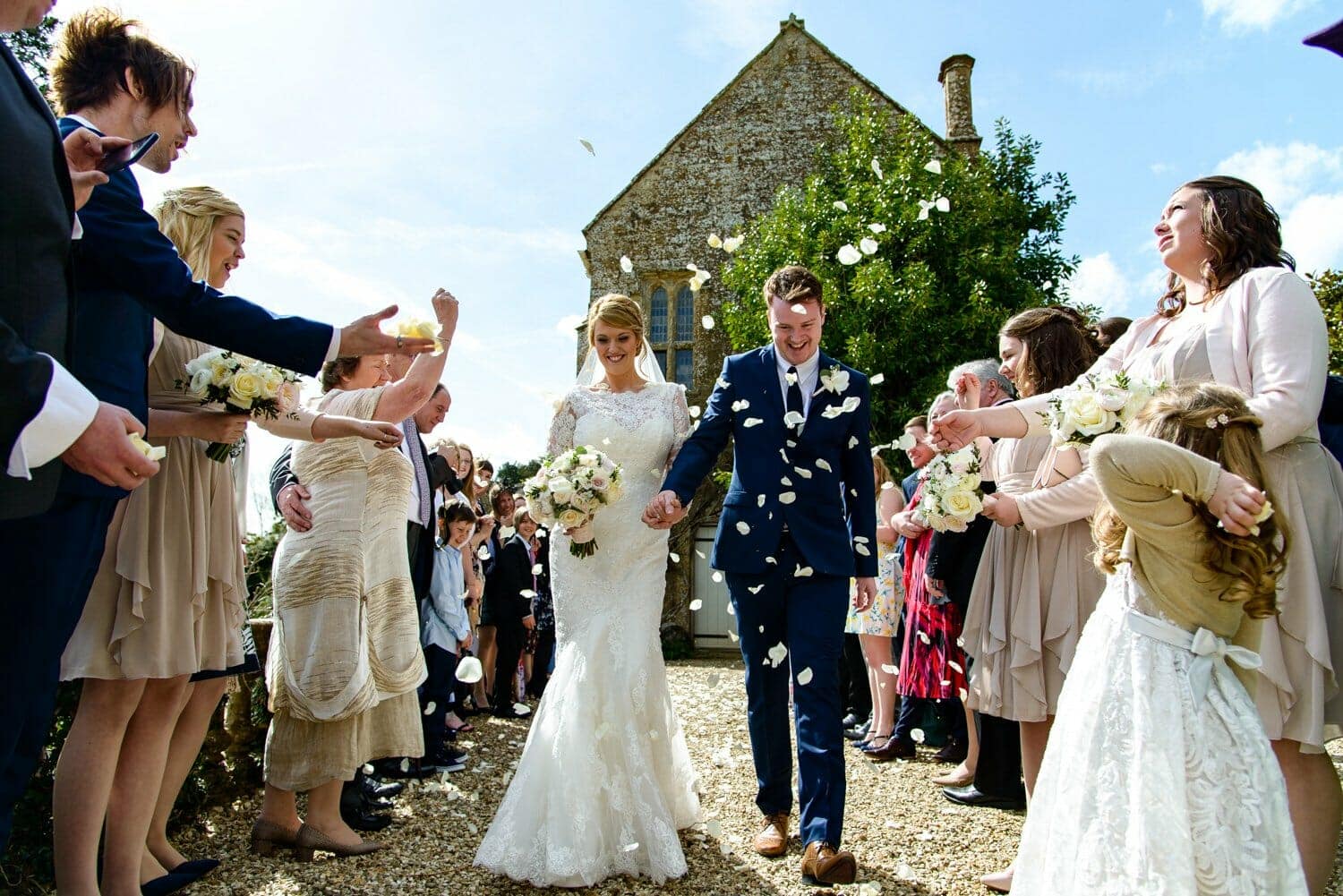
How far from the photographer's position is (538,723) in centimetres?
396

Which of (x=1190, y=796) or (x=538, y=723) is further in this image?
(x=538, y=723)

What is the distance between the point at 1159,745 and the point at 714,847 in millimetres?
2333

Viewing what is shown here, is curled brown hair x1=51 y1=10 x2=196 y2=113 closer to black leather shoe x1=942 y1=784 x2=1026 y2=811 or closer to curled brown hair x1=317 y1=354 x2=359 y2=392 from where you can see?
curled brown hair x1=317 y1=354 x2=359 y2=392

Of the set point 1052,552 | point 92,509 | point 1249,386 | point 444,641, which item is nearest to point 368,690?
point 92,509

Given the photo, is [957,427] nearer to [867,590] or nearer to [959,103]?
[867,590]

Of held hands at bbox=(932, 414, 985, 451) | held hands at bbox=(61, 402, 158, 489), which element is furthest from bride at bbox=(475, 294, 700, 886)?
held hands at bbox=(61, 402, 158, 489)

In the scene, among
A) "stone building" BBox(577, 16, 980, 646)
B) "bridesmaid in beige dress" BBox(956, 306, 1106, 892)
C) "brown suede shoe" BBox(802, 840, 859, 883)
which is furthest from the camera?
"stone building" BBox(577, 16, 980, 646)

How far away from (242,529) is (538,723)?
58.1 inches

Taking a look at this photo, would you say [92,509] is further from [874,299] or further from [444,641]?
[874,299]

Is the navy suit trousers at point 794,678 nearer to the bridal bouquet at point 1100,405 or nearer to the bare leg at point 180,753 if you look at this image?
the bridal bouquet at point 1100,405

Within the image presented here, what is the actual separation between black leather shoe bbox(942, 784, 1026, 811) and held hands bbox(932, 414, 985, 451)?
93.0 inches

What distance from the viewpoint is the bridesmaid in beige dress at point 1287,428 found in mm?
2633

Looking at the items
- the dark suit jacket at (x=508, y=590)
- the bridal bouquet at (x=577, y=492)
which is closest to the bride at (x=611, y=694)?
the bridal bouquet at (x=577, y=492)

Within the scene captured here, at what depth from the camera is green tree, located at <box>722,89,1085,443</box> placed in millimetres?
14852
